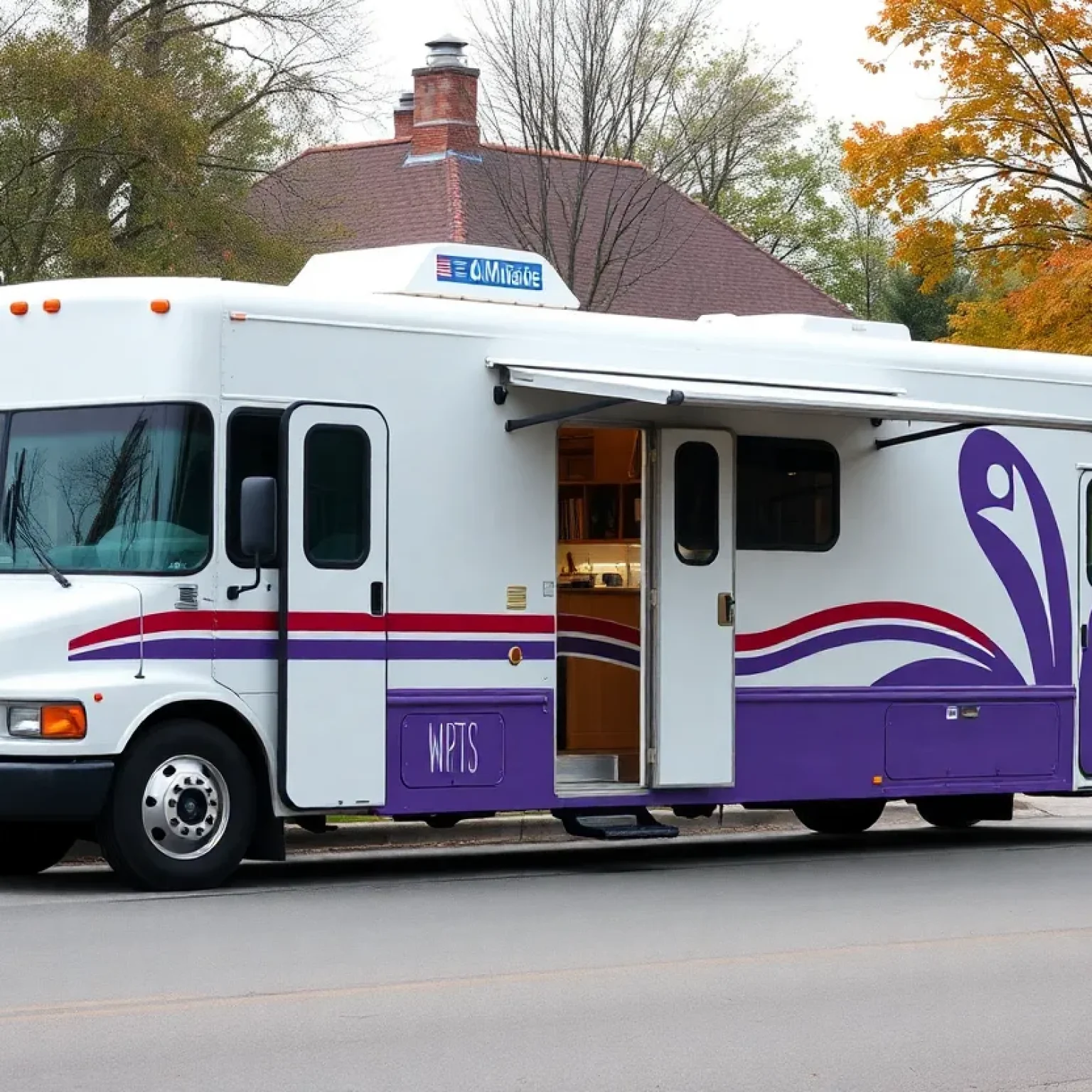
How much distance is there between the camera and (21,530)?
36.8 feet

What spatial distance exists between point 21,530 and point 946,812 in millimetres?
7618

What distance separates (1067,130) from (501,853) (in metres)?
14.8

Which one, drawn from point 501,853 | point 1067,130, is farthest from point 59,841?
point 1067,130

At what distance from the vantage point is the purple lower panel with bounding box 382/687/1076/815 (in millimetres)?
11883

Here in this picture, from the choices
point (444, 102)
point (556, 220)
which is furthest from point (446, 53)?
point (556, 220)

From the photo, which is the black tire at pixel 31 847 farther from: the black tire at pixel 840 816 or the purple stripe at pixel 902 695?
the black tire at pixel 840 816

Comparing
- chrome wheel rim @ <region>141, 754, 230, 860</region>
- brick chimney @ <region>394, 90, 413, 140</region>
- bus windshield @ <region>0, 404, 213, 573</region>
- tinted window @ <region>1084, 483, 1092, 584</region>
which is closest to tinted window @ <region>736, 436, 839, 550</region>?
tinted window @ <region>1084, 483, 1092, 584</region>

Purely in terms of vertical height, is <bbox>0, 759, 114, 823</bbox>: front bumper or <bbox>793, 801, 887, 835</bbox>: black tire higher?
<bbox>0, 759, 114, 823</bbox>: front bumper

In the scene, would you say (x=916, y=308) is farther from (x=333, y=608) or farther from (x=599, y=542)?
(x=333, y=608)

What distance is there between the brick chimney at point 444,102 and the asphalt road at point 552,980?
1116 inches

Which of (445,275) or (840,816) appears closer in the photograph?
(445,275)

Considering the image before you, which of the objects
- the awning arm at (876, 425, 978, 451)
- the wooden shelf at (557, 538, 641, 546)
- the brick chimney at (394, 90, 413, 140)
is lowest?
the wooden shelf at (557, 538, 641, 546)

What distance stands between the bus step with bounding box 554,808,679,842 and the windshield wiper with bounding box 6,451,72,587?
3.39 meters

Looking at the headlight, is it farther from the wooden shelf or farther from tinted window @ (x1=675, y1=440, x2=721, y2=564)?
tinted window @ (x1=675, y1=440, x2=721, y2=564)
